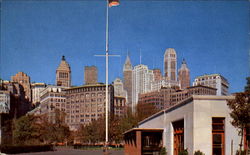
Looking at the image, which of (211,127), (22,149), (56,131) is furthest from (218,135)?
(56,131)

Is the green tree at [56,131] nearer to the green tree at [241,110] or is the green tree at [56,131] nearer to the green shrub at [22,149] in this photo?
the green shrub at [22,149]

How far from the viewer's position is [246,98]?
2108cm

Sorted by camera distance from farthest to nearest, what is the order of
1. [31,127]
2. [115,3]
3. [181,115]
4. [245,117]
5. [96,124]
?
[96,124]
[31,127]
[115,3]
[181,115]
[245,117]

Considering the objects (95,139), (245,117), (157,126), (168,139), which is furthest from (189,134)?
(95,139)

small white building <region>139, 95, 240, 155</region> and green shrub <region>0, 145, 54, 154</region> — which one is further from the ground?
small white building <region>139, 95, 240, 155</region>

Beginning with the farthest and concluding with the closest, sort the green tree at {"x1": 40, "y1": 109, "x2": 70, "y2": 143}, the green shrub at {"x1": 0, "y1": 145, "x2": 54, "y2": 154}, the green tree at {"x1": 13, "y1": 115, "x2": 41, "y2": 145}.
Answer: the green tree at {"x1": 40, "y1": 109, "x2": 70, "y2": 143} → the green tree at {"x1": 13, "y1": 115, "x2": 41, "y2": 145} → the green shrub at {"x1": 0, "y1": 145, "x2": 54, "y2": 154}

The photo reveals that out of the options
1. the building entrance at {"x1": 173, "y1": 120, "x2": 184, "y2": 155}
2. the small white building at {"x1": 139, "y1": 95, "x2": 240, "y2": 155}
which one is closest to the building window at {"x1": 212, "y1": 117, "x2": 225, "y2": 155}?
the small white building at {"x1": 139, "y1": 95, "x2": 240, "y2": 155}

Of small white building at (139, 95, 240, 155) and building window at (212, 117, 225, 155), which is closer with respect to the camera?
small white building at (139, 95, 240, 155)

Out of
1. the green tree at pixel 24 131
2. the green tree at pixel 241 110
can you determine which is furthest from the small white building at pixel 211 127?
the green tree at pixel 24 131

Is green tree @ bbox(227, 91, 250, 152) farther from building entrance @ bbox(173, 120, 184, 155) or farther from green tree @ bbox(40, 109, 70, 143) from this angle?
green tree @ bbox(40, 109, 70, 143)

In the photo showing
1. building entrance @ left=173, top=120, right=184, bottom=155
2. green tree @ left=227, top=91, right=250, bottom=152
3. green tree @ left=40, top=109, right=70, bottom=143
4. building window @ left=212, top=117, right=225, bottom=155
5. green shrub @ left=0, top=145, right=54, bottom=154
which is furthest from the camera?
green tree @ left=40, top=109, right=70, bottom=143

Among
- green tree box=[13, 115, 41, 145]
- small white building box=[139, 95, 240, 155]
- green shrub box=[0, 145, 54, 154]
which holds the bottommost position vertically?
green shrub box=[0, 145, 54, 154]

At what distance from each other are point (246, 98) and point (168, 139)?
11.4 meters

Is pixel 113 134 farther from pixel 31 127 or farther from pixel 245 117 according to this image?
pixel 245 117
